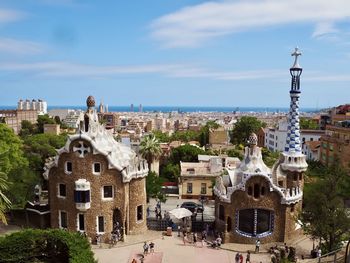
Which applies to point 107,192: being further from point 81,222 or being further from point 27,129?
point 27,129

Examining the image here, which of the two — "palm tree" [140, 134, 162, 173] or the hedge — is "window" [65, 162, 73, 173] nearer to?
the hedge

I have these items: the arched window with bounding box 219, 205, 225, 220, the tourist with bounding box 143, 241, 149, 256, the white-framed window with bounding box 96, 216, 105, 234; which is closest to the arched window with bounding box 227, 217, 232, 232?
the arched window with bounding box 219, 205, 225, 220

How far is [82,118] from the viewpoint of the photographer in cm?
Answer: 3356

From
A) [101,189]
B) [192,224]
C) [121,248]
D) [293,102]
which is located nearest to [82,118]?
[101,189]

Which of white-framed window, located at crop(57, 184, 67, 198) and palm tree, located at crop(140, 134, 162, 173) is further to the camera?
palm tree, located at crop(140, 134, 162, 173)

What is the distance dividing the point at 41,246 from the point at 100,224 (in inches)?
262

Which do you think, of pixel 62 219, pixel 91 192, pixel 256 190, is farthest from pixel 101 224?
pixel 256 190

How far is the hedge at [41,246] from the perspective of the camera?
86.9ft

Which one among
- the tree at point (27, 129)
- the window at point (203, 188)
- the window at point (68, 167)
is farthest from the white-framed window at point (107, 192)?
the tree at point (27, 129)

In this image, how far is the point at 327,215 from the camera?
96.4 ft

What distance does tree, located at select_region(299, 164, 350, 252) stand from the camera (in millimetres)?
29156

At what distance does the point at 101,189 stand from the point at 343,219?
19482 millimetres

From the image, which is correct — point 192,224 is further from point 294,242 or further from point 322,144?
point 322,144

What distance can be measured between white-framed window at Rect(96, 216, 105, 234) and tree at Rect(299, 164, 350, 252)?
16.8 m
